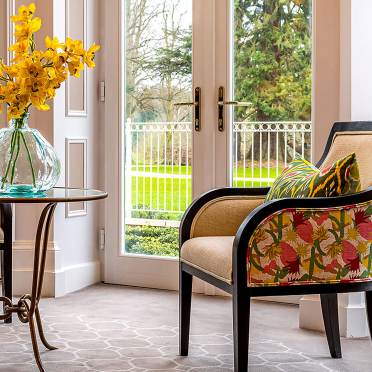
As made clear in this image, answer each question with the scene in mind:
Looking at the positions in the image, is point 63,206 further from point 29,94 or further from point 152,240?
point 29,94

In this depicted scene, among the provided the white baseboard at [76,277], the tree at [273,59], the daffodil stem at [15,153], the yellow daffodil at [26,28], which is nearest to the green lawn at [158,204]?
the white baseboard at [76,277]

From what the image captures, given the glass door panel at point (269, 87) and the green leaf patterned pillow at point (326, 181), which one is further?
the glass door panel at point (269, 87)

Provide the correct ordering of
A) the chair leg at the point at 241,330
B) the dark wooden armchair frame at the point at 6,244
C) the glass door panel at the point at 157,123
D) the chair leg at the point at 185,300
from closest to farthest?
the chair leg at the point at 241,330 < the chair leg at the point at 185,300 < the dark wooden armchair frame at the point at 6,244 < the glass door panel at the point at 157,123

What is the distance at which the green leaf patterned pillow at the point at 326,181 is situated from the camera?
2.71 meters

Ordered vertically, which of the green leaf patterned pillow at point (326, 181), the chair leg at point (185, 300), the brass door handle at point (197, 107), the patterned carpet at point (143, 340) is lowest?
the patterned carpet at point (143, 340)

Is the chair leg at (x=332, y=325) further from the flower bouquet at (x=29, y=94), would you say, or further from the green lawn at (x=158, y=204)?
the green lawn at (x=158, y=204)

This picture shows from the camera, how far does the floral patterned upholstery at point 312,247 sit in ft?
8.69

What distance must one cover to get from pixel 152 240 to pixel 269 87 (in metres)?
1.18

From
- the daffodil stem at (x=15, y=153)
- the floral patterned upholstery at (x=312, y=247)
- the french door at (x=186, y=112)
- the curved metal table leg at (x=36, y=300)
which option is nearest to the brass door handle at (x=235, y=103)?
the french door at (x=186, y=112)

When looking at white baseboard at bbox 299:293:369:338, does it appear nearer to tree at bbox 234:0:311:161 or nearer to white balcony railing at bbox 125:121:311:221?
white balcony railing at bbox 125:121:311:221

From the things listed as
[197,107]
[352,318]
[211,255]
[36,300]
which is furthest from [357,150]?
[197,107]

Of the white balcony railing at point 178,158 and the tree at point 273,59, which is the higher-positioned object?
the tree at point 273,59

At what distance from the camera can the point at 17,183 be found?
3.02 metres

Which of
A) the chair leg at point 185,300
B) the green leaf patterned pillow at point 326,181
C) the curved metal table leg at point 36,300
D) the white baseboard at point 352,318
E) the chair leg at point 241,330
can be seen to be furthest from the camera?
the white baseboard at point 352,318
